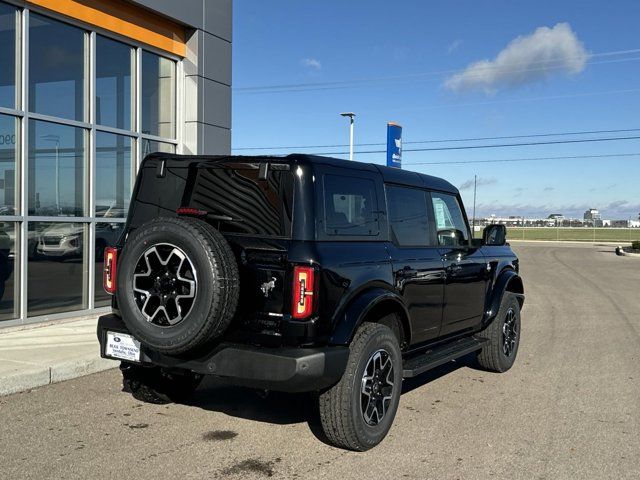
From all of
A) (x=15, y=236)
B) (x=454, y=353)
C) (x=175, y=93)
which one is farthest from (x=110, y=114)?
(x=454, y=353)

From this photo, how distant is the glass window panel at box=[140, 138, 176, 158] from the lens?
1036 centimetres

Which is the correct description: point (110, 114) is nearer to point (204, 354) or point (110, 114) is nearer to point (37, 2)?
point (37, 2)

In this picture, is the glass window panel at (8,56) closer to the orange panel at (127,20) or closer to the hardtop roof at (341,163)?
the orange panel at (127,20)

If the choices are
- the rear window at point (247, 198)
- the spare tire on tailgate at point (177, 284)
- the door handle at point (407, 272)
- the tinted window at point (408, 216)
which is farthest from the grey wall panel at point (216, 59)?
the spare tire on tailgate at point (177, 284)

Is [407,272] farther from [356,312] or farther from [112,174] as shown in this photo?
[112,174]

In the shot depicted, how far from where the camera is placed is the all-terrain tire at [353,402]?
405 cm

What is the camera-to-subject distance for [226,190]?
4320 millimetres

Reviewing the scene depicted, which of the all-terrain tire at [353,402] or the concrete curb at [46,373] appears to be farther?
the concrete curb at [46,373]

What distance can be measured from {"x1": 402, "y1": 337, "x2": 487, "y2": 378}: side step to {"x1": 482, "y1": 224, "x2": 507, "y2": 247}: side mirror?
98 centimetres

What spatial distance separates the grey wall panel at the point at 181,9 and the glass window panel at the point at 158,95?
2.41ft

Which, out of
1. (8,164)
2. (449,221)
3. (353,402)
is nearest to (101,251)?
(8,164)

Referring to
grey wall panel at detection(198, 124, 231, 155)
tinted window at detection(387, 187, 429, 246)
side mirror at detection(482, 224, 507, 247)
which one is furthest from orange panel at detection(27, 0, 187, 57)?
side mirror at detection(482, 224, 507, 247)

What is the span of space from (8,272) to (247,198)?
17.7 feet

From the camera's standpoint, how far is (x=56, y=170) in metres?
8.91
